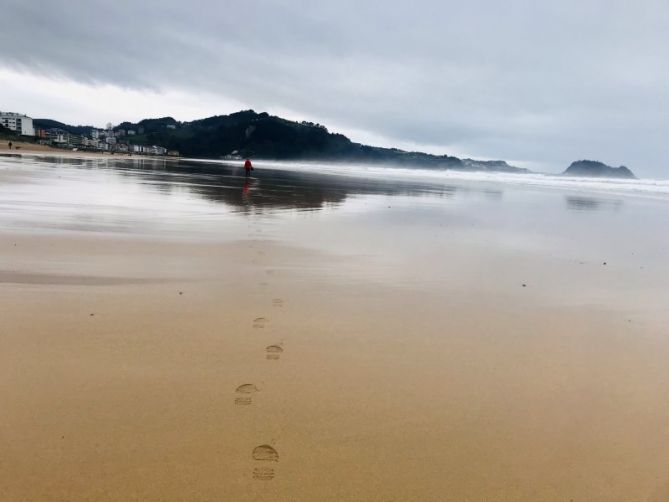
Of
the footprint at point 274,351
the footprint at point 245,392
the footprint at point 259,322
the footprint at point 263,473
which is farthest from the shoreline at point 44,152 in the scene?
the footprint at point 263,473

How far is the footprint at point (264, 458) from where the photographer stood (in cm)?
225

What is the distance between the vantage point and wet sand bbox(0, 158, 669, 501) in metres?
2.30

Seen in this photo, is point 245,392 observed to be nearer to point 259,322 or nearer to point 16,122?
point 259,322

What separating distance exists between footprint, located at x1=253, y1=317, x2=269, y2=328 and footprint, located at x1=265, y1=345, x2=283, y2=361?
474mm

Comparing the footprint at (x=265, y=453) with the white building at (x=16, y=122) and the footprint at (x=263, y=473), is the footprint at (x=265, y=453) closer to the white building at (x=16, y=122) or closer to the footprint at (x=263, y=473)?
the footprint at (x=263, y=473)

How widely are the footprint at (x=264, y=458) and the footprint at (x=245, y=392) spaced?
1.50 feet

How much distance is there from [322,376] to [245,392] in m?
0.59

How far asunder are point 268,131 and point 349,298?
197m

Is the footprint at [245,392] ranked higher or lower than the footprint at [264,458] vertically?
higher

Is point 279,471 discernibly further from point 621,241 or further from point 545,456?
point 621,241

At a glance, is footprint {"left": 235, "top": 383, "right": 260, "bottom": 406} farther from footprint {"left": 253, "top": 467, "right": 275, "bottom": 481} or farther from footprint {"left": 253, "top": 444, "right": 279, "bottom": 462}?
footprint {"left": 253, "top": 467, "right": 275, "bottom": 481}

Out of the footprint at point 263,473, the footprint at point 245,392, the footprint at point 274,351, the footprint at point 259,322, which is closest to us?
the footprint at point 263,473

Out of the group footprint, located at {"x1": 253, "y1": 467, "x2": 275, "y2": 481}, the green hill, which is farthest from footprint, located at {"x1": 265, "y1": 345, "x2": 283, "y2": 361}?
the green hill

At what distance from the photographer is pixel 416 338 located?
405 centimetres
